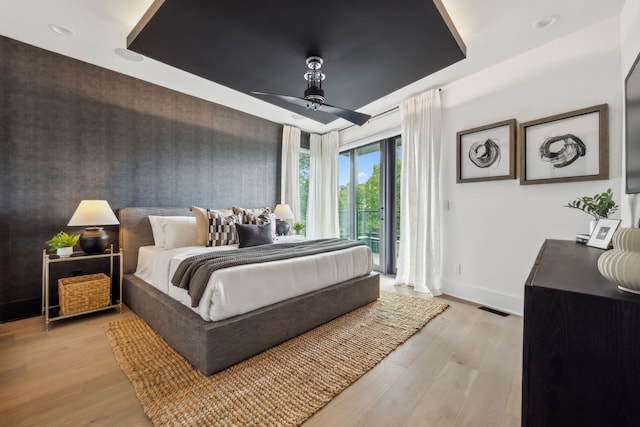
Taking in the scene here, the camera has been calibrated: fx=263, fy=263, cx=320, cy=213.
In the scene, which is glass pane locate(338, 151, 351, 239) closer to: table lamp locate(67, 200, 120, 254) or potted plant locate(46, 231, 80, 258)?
table lamp locate(67, 200, 120, 254)

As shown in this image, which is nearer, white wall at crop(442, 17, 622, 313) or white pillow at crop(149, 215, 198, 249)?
white wall at crop(442, 17, 622, 313)

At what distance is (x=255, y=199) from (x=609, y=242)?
4.05 m

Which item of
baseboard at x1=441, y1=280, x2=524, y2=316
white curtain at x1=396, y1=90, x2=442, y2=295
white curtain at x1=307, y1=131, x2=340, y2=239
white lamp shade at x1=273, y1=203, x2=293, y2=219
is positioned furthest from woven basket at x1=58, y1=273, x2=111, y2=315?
baseboard at x1=441, y1=280, x2=524, y2=316

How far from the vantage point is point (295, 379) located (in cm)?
166

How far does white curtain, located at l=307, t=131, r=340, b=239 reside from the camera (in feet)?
16.4

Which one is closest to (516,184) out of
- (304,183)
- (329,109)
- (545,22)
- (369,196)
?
(545,22)

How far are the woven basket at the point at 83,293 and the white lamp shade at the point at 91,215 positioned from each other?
58 centimetres

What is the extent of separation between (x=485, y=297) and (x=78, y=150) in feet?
15.6

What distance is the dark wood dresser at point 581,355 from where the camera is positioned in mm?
671

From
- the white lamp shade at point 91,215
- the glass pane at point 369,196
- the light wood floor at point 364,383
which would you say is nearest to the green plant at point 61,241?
the white lamp shade at point 91,215

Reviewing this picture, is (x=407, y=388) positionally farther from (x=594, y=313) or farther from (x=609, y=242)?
(x=609, y=242)

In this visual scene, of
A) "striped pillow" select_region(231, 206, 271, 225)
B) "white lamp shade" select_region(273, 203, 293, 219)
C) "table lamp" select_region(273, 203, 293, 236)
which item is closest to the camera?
"striped pillow" select_region(231, 206, 271, 225)

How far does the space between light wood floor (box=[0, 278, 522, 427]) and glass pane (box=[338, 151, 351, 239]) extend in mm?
2896

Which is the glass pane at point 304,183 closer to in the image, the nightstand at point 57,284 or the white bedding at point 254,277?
the white bedding at point 254,277
